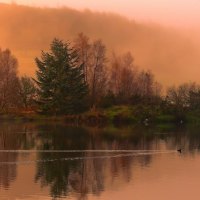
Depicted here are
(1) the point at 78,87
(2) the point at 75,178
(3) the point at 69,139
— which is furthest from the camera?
(1) the point at 78,87

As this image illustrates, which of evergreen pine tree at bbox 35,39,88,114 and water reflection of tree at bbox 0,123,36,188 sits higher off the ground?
evergreen pine tree at bbox 35,39,88,114

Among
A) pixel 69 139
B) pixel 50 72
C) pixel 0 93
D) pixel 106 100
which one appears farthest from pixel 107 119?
pixel 69 139

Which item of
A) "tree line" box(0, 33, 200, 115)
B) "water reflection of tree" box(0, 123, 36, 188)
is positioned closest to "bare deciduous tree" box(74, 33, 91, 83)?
"tree line" box(0, 33, 200, 115)

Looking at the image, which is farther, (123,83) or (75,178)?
(123,83)

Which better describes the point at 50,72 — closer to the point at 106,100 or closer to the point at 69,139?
the point at 106,100

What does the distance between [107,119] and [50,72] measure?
12027 mm

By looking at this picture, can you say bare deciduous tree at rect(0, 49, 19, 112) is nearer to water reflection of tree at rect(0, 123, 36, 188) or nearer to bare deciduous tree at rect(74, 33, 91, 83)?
bare deciduous tree at rect(74, 33, 91, 83)

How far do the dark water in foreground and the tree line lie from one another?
36609 mm

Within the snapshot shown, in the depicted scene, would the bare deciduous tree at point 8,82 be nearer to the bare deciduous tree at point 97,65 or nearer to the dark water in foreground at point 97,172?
the bare deciduous tree at point 97,65

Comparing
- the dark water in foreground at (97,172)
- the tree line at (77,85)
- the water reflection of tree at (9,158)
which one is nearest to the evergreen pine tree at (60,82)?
the tree line at (77,85)

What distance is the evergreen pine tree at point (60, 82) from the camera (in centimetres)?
7019

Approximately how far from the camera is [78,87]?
71938 mm

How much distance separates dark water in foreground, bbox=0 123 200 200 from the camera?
17.6 m

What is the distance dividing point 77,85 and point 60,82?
2487 mm
